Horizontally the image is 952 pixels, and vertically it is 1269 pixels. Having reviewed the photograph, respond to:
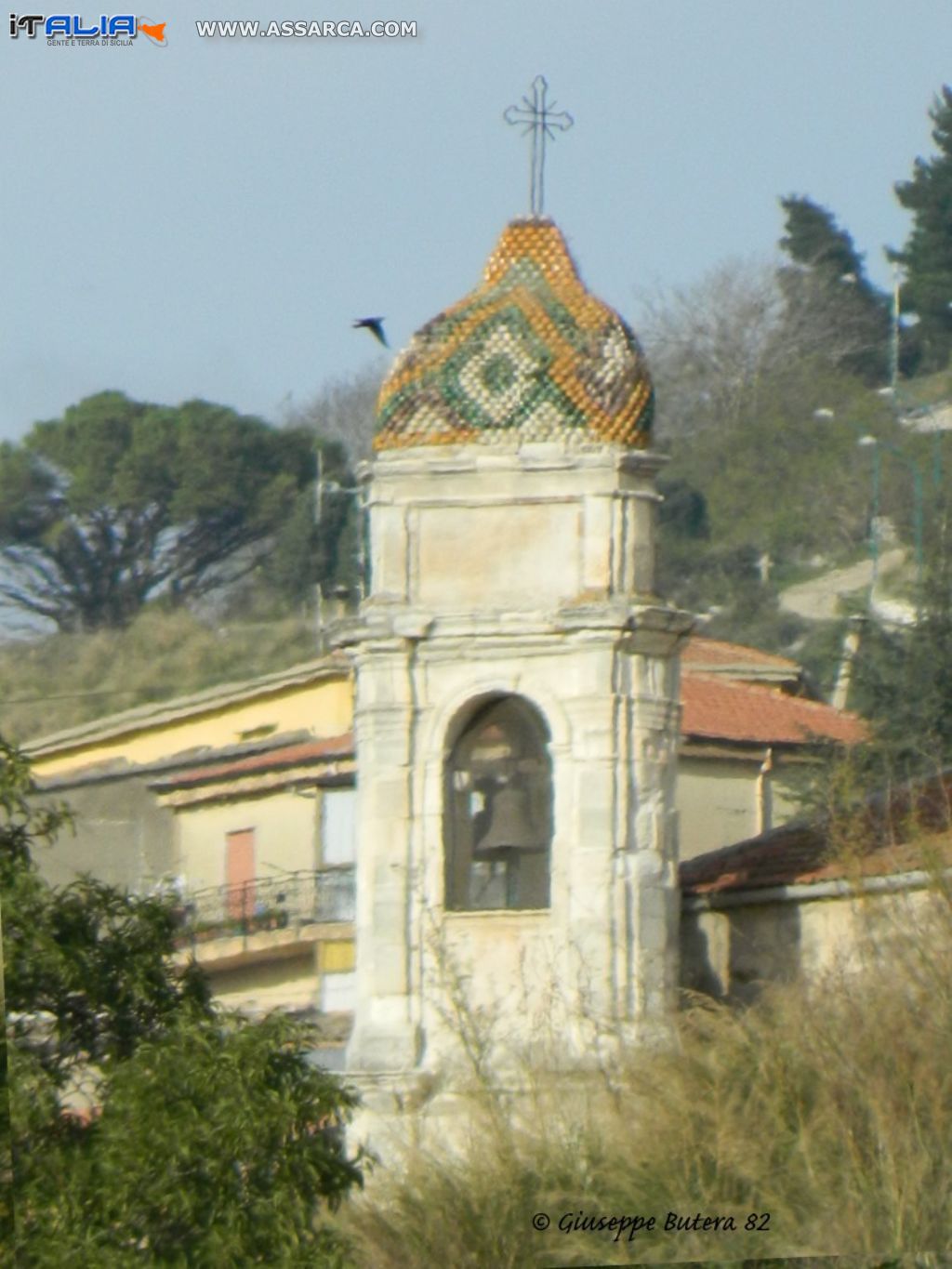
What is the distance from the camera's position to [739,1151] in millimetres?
11641

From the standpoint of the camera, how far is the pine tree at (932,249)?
41.6ft

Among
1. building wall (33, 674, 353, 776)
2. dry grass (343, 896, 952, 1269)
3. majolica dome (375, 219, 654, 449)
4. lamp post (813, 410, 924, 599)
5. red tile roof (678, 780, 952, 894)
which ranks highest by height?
lamp post (813, 410, 924, 599)

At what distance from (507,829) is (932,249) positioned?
2.84 meters

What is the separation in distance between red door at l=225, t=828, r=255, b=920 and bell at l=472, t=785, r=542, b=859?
1.19 m

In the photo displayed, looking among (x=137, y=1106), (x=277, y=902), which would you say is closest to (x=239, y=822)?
Result: (x=277, y=902)

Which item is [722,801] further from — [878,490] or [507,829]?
[507,829]

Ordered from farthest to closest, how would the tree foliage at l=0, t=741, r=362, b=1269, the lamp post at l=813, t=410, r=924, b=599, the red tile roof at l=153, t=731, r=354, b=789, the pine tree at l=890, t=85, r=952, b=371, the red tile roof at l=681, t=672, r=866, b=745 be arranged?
1. the lamp post at l=813, t=410, r=924, b=599
2. the red tile roof at l=681, t=672, r=866, b=745
3. the red tile roof at l=153, t=731, r=354, b=789
4. the pine tree at l=890, t=85, r=952, b=371
5. the tree foliage at l=0, t=741, r=362, b=1269

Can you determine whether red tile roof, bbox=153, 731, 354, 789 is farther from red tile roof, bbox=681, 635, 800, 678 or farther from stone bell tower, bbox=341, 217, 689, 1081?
red tile roof, bbox=681, 635, 800, 678

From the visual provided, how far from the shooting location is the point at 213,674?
594 inches

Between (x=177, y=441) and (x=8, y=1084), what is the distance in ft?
14.1

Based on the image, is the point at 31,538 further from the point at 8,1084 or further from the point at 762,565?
the point at 762,565

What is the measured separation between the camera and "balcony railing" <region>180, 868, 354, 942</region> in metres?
13.7

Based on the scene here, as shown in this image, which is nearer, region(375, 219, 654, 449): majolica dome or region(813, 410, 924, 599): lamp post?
region(375, 219, 654, 449): majolica dome

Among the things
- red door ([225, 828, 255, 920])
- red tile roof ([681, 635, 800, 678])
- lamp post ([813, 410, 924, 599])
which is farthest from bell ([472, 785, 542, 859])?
lamp post ([813, 410, 924, 599])
